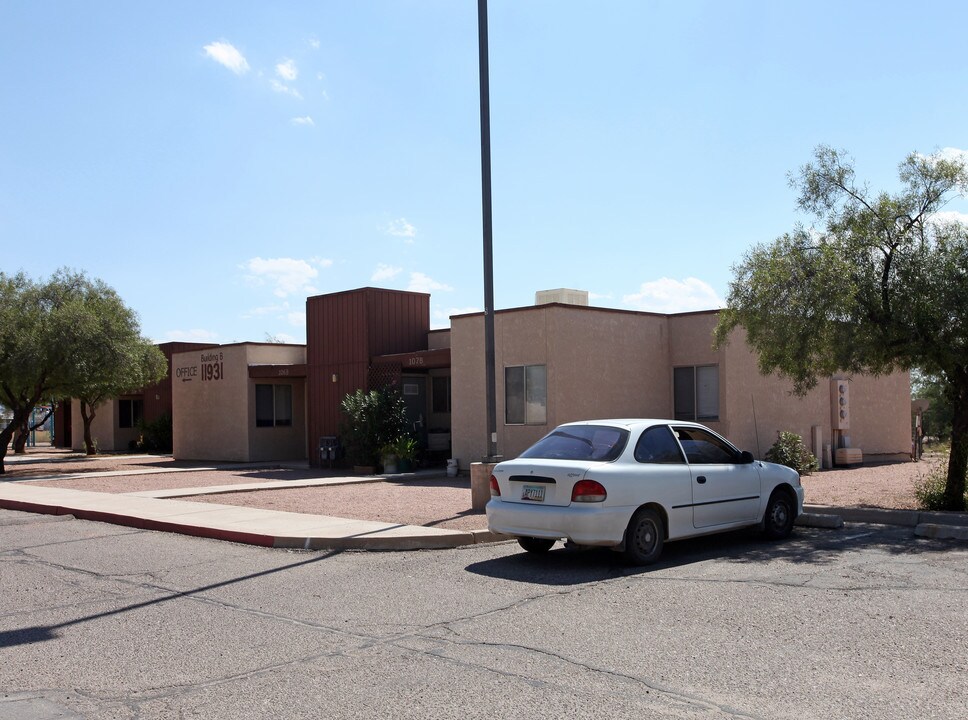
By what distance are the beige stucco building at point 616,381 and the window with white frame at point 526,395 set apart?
0.02 metres

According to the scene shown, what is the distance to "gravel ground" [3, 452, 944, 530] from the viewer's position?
14.3 meters

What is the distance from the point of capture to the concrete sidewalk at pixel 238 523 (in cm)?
1159

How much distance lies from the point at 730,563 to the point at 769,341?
4.96 meters

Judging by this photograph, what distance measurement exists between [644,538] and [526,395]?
10891 millimetres

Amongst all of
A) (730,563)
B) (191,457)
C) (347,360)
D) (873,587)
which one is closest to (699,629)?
(873,587)

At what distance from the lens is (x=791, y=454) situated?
2022cm

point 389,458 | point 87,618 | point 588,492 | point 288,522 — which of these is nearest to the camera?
point 87,618

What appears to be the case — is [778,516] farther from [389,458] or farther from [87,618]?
[389,458]

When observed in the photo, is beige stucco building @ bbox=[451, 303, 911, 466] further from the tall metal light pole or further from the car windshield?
the car windshield

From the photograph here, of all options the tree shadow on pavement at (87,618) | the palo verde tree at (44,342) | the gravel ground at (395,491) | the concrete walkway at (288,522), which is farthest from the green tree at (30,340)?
the tree shadow on pavement at (87,618)

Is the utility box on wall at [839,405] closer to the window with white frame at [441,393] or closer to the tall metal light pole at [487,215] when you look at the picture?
the window with white frame at [441,393]

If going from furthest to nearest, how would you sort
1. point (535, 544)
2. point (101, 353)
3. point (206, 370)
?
1. point (206, 370)
2. point (101, 353)
3. point (535, 544)

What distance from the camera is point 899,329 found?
12.4 m

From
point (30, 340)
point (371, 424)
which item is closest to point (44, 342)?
point (30, 340)
